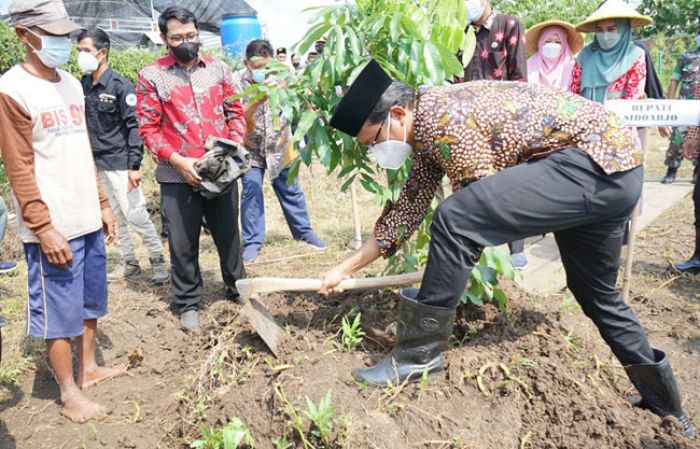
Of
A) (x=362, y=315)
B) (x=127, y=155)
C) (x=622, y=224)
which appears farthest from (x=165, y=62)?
(x=622, y=224)

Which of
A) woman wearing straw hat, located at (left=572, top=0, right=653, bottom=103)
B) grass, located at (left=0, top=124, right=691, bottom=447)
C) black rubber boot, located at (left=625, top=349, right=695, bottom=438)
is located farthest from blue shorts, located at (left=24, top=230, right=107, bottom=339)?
woman wearing straw hat, located at (left=572, top=0, right=653, bottom=103)

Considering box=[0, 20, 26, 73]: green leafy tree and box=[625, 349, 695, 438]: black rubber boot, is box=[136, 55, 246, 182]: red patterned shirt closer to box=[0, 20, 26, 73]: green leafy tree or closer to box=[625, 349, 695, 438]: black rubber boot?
box=[625, 349, 695, 438]: black rubber boot

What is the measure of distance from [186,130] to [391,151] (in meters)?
1.64

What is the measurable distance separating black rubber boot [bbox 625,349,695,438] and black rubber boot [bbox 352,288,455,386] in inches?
31.4

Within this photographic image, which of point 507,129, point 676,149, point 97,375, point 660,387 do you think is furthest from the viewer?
point 676,149

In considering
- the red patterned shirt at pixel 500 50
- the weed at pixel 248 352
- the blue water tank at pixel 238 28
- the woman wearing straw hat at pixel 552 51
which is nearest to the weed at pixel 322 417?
the weed at pixel 248 352

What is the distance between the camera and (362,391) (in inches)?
94.3

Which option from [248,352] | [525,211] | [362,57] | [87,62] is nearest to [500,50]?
[362,57]

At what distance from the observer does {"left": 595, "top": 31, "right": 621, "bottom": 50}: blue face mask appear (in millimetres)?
3977

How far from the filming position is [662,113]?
312 cm

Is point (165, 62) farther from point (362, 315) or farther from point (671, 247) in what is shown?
point (671, 247)

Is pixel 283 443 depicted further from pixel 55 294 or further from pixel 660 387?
pixel 660 387

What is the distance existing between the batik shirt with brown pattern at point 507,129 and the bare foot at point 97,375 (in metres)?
2.07

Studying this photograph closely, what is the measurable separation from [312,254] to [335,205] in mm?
2018
